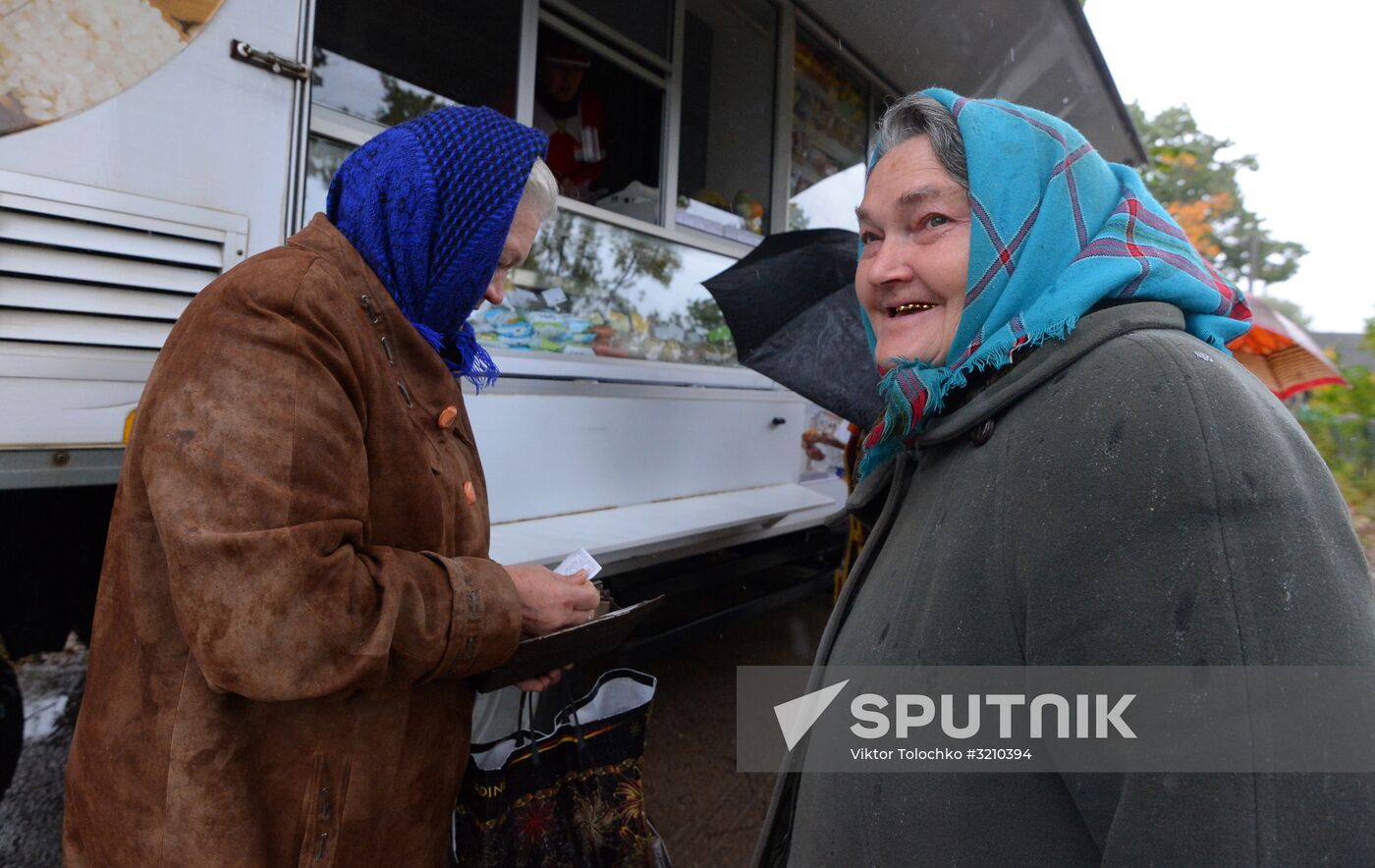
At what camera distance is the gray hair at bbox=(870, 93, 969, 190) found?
1077 mm

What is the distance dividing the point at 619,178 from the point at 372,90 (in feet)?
4.30

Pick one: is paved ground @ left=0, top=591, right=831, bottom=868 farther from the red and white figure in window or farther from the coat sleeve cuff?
the red and white figure in window

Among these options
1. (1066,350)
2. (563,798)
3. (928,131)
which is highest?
(928,131)

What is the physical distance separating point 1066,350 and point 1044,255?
6.1 inches

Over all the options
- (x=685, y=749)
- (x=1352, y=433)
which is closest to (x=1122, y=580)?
(x=685, y=749)

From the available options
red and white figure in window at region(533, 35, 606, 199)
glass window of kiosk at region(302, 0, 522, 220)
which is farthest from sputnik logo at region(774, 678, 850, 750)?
red and white figure in window at region(533, 35, 606, 199)

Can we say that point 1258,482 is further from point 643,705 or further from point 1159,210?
point 643,705

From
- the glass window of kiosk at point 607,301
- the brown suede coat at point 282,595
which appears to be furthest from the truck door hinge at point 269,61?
the glass window of kiosk at point 607,301

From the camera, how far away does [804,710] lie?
4.00ft

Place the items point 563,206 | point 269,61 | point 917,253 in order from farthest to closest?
1. point 563,206
2. point 269,61
3. point 917,253

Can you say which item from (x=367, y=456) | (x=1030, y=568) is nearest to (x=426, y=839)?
(x=367, y=456)

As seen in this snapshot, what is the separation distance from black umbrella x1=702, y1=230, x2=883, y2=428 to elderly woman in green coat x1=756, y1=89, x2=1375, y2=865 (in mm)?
1500

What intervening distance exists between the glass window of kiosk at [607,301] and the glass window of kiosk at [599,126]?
28 cm

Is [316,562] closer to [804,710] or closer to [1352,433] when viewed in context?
[804,710]
